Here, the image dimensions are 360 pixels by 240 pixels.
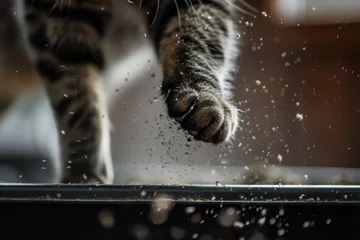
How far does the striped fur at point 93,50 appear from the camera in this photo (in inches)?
40.8

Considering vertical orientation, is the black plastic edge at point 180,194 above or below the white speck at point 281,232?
above

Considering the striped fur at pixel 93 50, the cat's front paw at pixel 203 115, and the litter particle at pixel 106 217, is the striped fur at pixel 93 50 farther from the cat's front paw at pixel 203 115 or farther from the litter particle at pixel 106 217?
the litter particle at pixel 106 217

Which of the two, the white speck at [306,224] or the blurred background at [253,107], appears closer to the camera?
the white speck at [306,224]

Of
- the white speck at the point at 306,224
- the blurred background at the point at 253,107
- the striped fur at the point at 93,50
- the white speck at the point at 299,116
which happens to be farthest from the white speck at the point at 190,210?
the white speck at the point at 299,116

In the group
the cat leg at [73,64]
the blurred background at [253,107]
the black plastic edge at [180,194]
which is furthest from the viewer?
the cat leg at [73,64]

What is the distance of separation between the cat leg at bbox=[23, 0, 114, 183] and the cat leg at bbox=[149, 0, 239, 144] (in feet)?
0.41

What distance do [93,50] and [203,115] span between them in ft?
1.34

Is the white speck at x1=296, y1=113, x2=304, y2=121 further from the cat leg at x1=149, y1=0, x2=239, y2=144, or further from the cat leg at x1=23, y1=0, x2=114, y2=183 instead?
the cat leg at x1=23, y1=0, x2=114, y2=183

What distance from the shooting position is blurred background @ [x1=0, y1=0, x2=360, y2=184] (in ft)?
3.13

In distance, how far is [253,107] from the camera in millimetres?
1088

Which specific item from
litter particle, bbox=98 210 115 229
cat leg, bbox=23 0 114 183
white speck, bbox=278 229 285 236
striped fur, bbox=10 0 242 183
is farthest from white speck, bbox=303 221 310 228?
cat leg, bbox=23 0 114 183

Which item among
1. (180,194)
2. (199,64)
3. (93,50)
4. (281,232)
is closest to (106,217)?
(180,194)

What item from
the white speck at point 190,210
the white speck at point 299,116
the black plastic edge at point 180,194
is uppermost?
the black plastic edge at point 180,194

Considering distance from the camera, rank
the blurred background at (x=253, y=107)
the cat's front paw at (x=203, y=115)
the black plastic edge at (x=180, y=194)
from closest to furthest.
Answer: the black plastic edge at (x=180, y=194)
the cat's front paw at (x=203, y=115)
the blurred background at (x=253, y=107)
